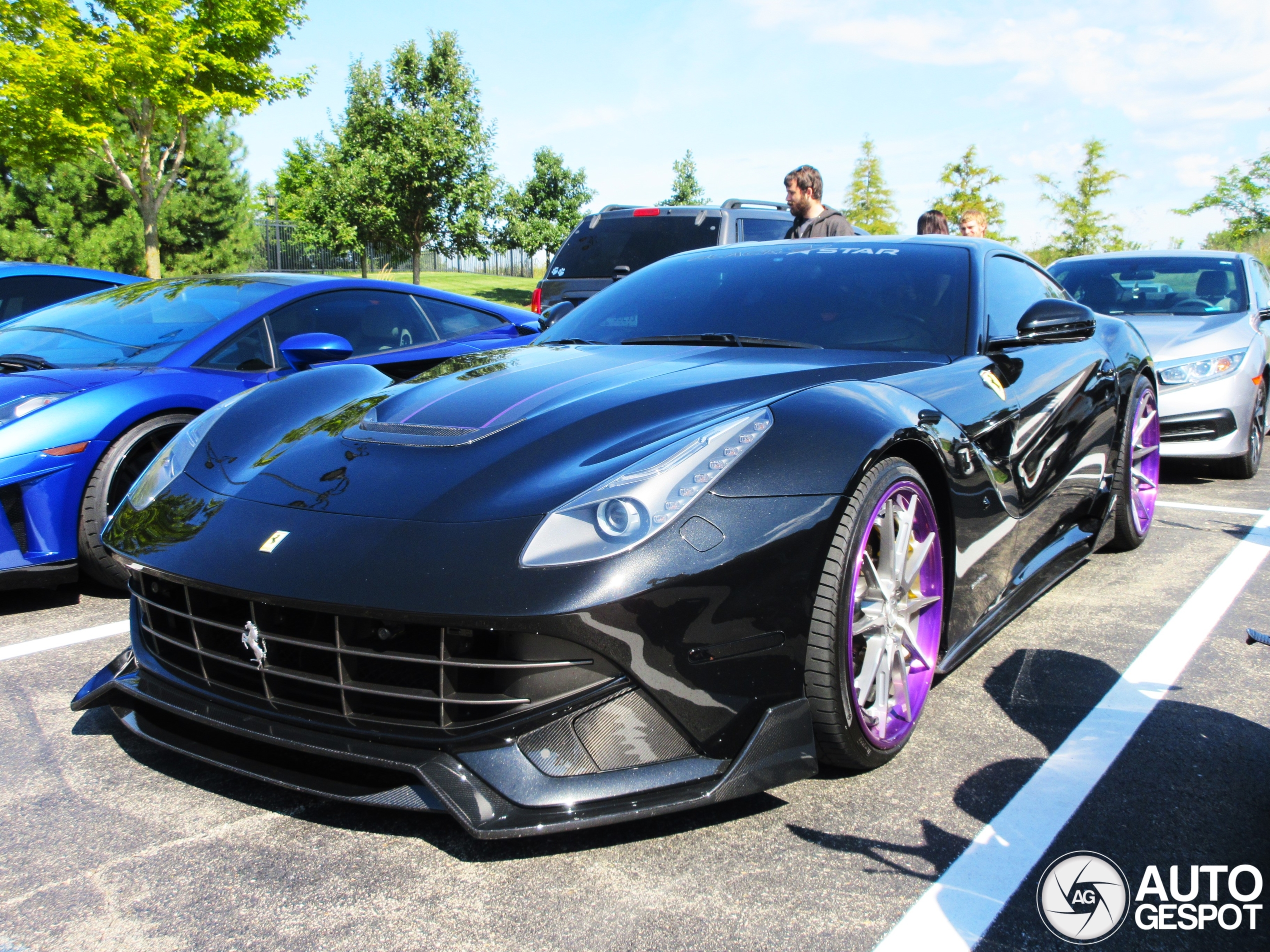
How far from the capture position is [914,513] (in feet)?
8.43

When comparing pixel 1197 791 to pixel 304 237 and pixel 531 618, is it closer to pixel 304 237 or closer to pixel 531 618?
pixel 531 618

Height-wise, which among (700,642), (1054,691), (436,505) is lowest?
(1054,691)

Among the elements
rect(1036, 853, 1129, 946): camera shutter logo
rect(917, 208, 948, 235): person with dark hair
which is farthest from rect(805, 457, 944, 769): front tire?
rect(917, 208, 948, 235): person with dark hair

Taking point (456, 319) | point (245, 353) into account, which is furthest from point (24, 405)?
point (456, 319)

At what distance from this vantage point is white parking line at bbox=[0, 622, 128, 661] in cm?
327

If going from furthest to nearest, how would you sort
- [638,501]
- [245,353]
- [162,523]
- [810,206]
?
[810,206], [245,353], [162,523], [638,501]

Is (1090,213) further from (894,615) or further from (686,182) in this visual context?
(894,615)

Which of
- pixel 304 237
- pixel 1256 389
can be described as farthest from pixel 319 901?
pixel 304 237

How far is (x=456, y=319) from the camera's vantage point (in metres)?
5.47

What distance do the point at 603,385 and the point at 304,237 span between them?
1067 inches

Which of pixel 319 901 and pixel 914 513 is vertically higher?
pixel 914 513

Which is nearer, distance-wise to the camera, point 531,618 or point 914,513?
point 531,618

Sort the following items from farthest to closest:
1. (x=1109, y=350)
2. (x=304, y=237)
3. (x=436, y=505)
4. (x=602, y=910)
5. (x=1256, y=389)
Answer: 1. (x=304, y=237)
2. (x=1256, y=389)
3. (x=1109, y=350)
4. (x=436, y=505)
5. (x=602, y=910)

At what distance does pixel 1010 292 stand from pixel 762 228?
5.79 meters
